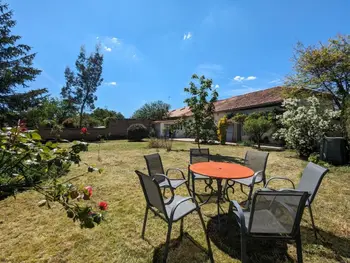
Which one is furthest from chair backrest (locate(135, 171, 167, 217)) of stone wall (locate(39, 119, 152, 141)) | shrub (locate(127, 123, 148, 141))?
stone wall (locate(39, 119, 152, 141))

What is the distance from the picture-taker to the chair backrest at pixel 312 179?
8.16ft

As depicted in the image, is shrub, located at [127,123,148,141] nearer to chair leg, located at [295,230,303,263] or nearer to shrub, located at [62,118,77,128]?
shrub, located at [62,118,77,128]

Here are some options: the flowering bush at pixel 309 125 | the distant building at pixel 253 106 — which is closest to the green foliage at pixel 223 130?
the distant building at pixel 253 106

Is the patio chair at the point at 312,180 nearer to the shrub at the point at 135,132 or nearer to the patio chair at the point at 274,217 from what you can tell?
the patio chair at the point at 274,217

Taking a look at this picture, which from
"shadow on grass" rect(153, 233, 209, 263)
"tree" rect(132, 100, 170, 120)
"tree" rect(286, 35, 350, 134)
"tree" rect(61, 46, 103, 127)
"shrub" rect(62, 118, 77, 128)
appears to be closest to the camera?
"shadow on grass" rect(153, 233, 209, 263)

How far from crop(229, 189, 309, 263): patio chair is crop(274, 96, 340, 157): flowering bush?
8.14 m

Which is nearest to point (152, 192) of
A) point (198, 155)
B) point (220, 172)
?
point (220, 172)

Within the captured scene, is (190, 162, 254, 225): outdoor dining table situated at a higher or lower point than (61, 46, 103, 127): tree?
lower

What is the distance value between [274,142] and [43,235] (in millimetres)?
14622

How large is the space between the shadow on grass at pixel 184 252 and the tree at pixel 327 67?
1176 centimetres

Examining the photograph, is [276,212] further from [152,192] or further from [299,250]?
[152,192]

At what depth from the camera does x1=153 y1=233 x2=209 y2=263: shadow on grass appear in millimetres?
2271

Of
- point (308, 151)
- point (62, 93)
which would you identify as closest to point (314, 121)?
point (308, 151)

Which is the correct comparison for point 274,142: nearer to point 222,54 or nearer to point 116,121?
point 222,54
